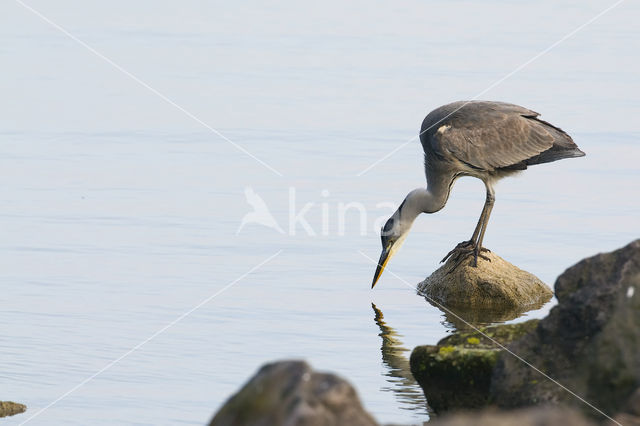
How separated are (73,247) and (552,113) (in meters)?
8.99

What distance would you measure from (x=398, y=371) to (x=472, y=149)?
3285mm

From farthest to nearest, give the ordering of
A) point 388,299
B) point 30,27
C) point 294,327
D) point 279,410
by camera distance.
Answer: point 30,27
point 388,299
point 294,327
point 279,410

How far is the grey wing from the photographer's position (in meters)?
12.0

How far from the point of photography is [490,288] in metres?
11.3

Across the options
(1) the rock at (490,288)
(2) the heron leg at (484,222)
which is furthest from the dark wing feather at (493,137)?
(1) the rock at (490,288)

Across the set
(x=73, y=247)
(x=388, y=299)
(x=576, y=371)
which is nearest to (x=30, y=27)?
(x=73, y=247)

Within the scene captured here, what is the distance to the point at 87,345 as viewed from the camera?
32.4 ft

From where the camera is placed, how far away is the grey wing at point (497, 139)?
12.0 meters

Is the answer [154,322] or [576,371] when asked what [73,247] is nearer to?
[154,322]

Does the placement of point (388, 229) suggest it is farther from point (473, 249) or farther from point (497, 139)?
point (497, 139)

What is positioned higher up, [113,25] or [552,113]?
[113,25]

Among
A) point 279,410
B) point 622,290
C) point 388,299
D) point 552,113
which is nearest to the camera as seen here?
point 279,410

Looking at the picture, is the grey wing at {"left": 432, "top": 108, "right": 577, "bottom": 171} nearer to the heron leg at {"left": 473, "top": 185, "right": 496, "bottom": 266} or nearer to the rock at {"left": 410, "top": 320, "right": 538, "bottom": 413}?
the heron leg at {"left": 473, "top": 185, "right": 496, "bottom": 266}

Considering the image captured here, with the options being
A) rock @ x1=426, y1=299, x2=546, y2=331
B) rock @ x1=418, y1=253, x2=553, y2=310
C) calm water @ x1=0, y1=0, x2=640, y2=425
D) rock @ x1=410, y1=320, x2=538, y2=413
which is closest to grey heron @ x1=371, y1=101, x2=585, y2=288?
rock @ x1=418, y1=253, x2=553, y2=310
